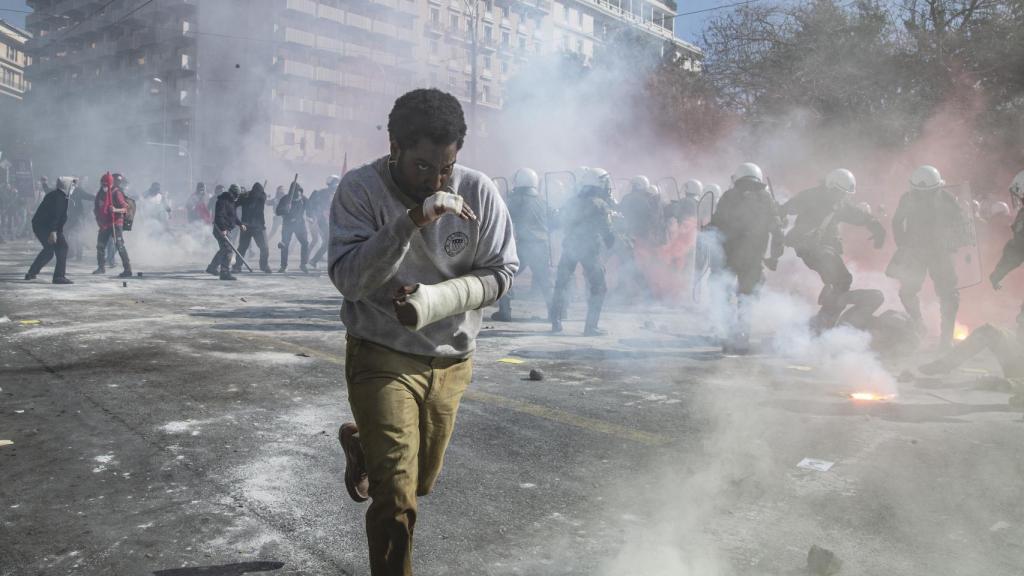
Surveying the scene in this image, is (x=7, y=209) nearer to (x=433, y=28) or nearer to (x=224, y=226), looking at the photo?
(x=224, y=226)

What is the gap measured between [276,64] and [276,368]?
137 ft

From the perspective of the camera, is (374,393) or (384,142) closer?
(374,393)

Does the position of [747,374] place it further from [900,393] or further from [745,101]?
[745,101]

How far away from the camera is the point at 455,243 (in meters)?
2.27

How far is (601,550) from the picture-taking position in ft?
9.49

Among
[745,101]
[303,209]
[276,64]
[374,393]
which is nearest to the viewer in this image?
[374,393]

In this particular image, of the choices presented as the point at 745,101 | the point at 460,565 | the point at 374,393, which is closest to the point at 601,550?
the point at 460,565

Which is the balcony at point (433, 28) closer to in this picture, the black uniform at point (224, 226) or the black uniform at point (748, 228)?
the black uniform at point (224, 226)

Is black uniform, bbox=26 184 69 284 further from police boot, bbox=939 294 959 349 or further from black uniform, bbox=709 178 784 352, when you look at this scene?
police boot, bbox=939 294 959 349

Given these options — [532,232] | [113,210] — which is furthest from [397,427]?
[113,210]

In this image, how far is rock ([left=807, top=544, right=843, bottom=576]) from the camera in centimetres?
270

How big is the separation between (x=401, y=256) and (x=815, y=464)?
9.66 feet

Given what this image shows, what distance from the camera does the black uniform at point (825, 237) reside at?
8.20 metres

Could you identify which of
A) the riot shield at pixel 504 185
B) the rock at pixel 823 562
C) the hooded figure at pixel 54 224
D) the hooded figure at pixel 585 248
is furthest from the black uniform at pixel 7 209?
the rock at pixel 823 562
